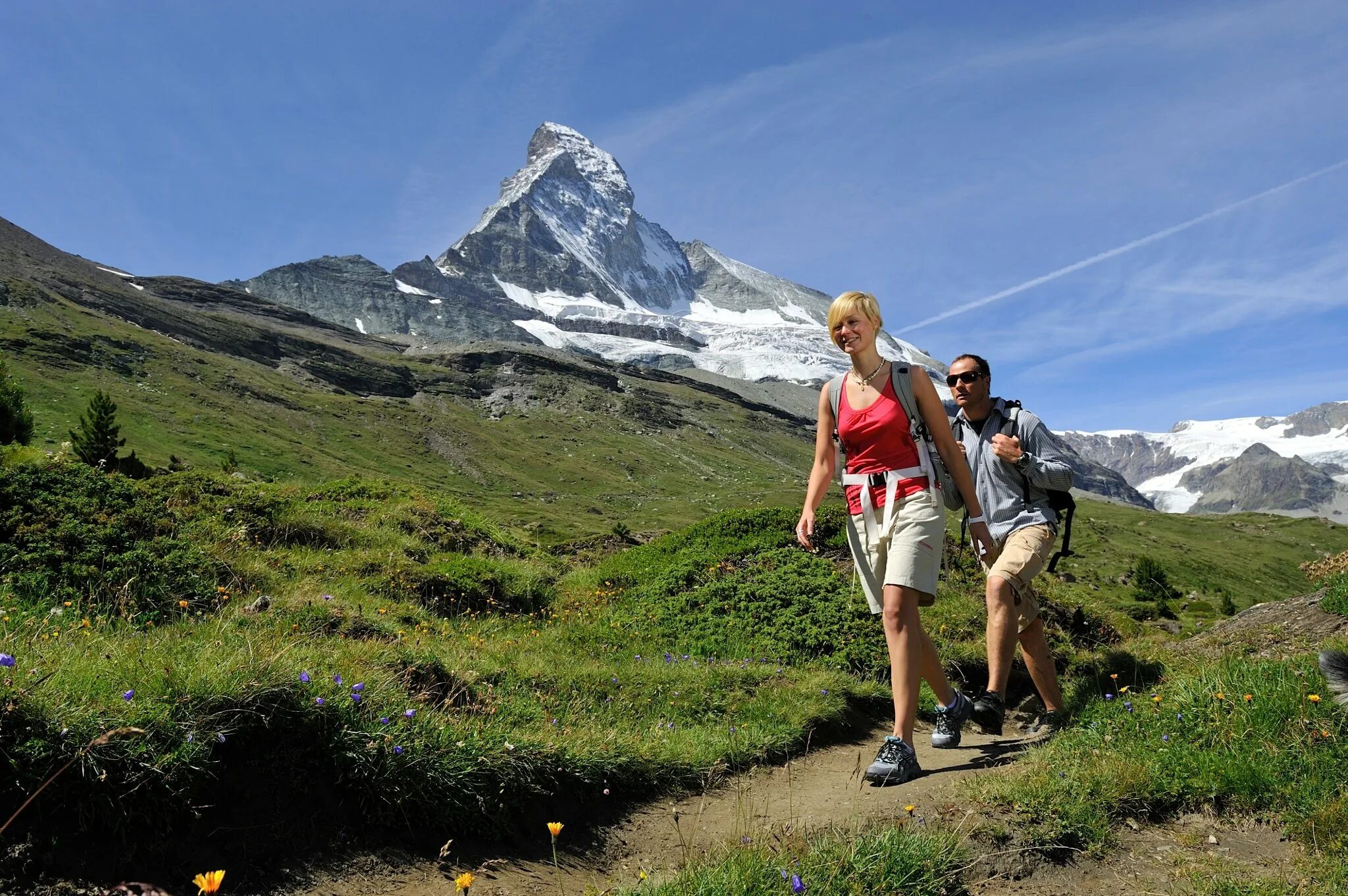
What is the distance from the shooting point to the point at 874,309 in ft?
20.5

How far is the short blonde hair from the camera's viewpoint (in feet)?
20.1

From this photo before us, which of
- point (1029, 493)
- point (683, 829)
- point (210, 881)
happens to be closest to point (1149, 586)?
point (1029, 493)

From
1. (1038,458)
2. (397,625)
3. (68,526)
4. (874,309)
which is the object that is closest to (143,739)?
(397,625)

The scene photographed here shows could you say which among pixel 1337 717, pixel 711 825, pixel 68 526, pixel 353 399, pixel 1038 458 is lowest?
pixel 711 825

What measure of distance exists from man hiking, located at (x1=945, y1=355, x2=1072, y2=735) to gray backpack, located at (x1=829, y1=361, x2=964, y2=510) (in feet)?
1.52

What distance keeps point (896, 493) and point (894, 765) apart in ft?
6.56

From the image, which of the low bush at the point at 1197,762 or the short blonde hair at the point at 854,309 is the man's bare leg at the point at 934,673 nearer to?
the low bush at the point at 1197,762

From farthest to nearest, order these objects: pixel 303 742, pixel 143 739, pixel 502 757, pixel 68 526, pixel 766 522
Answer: pixel 766 522
pixel 68 526
pixel 502 757
pixel 303 742
pixel 143 739

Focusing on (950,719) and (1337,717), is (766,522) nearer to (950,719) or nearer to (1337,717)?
(950,719)

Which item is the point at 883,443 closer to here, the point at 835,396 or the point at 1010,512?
the point at 835,396

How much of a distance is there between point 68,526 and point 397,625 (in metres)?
3.31

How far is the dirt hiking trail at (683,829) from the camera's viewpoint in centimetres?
401

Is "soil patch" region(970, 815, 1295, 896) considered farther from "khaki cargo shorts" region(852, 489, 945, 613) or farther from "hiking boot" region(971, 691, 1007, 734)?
"hiking boot" region(971, 691, 1007, 734)

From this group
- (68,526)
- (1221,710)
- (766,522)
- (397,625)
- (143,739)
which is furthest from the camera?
(766,522)
